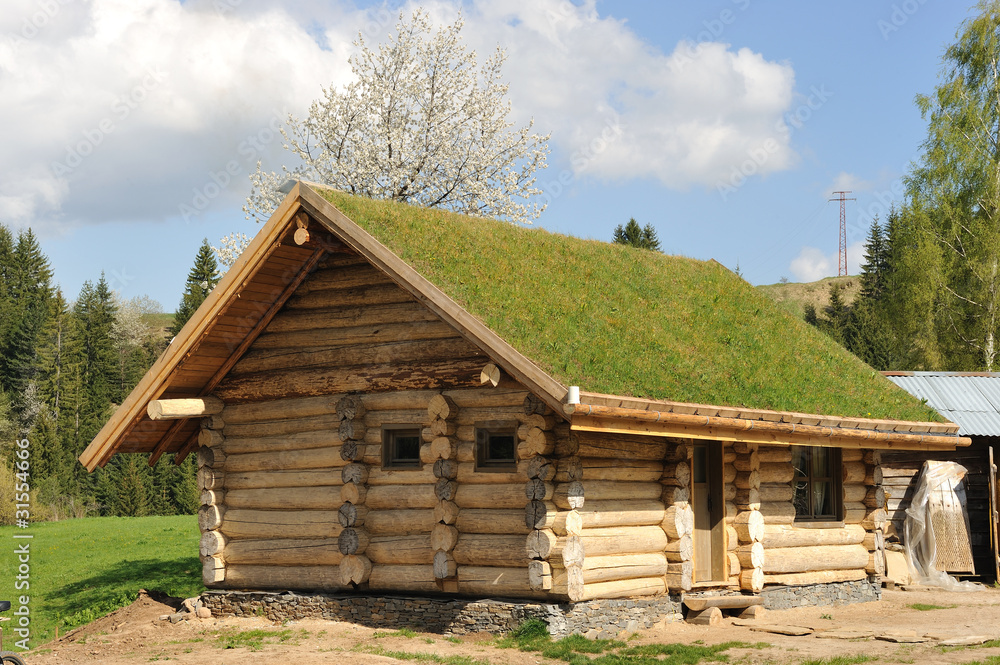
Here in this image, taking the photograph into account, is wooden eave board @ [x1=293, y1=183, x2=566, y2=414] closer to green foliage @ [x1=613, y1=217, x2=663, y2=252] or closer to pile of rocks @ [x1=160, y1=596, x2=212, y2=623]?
pile of rocks @ [x1=160, y1=596, x2=212, y2=623]

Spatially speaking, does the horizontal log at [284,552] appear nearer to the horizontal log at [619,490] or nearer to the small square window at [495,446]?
the small square window at [495,446]

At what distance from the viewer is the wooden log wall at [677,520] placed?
535 inches

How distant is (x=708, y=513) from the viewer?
14789 millimetres

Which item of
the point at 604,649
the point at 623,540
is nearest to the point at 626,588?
the point at 623,540

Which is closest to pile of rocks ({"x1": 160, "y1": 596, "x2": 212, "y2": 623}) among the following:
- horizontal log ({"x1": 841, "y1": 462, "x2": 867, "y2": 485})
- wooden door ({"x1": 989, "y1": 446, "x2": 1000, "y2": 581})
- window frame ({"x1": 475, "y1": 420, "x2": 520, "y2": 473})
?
window frame ({"x1": 475, "y1": 420, "x2": 520, "y2": 473})

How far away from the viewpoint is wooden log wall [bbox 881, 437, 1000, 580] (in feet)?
64.4

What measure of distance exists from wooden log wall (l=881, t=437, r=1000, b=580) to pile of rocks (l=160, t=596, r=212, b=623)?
13.1 m

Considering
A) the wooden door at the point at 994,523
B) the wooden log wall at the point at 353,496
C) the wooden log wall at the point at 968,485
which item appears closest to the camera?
the wooden log wall at the point at 353,496

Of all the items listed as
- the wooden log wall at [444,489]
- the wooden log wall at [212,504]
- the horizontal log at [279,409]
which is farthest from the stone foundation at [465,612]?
the horizontal log at [279,409]

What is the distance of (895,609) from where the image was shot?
619 inches

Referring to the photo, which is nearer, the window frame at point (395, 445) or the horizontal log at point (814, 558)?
the window frame at point (395, 445)

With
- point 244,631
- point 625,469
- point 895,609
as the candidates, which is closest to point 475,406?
point 625,469

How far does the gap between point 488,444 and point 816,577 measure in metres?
6.26

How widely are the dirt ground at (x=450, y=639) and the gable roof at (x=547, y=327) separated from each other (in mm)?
2647
